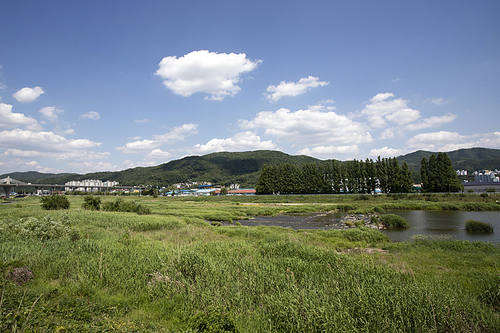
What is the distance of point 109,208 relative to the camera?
133 ft

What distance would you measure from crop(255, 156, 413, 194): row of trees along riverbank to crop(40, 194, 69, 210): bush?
200ft

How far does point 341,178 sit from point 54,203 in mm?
74355

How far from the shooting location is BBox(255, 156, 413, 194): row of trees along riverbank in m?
68.1

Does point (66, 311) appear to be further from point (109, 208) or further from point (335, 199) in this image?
point (335, 199)

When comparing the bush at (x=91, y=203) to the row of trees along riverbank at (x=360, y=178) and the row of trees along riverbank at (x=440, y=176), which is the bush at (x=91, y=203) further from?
the row of trees along riverbank at (x=440, y=176)

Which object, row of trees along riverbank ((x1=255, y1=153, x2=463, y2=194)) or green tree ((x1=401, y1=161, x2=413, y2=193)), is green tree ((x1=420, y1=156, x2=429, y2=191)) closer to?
row of trees along riverbank ((x1=255, y1=153, x2=463, y2=194))

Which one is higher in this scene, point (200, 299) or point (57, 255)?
point (57, 255)

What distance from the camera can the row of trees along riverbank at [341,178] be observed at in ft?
224

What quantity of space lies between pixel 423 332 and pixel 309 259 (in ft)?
20.1

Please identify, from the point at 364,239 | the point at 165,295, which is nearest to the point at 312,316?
the point at 165,295

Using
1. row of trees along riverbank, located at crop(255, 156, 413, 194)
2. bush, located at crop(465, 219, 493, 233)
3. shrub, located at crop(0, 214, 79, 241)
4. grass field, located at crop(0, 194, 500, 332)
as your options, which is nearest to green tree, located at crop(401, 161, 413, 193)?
row of trees along riverbank, located at crop(255, 156, 413, 194)

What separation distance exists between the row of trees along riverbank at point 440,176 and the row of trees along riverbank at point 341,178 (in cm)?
392

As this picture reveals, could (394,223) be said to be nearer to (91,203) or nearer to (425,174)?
(91,203)

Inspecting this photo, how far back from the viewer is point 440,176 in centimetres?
6175
